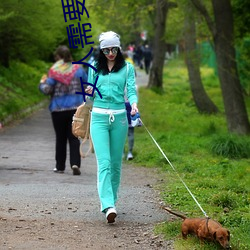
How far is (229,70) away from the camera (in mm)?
16203

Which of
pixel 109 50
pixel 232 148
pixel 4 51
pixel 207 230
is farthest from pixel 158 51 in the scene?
pixel 207 230

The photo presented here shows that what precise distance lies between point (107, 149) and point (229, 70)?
9251mm

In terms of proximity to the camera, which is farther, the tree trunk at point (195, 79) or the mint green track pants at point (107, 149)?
the tree trunk at point (195, 79)

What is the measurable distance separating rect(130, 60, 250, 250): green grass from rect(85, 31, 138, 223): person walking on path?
815 millimetres

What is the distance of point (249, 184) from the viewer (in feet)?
32.0

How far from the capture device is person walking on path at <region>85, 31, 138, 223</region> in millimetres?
7352

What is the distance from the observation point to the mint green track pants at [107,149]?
7301 mm

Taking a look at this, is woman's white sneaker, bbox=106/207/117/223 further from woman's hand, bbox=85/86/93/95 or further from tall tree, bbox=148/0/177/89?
tall tree, bbox=148/0/177/89

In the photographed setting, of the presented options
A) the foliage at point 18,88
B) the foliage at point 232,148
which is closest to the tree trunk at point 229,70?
the foliage at point 232,148

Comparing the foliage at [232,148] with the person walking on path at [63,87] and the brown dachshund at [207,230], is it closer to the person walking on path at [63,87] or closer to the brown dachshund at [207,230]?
the person walking on path at [63,87]

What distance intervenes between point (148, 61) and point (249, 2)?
3267 cm

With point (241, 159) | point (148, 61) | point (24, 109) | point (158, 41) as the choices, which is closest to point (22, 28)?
point (24, 109)

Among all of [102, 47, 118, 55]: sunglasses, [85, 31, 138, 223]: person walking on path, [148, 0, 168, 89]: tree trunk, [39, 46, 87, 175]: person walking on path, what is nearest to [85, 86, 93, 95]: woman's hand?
[85, 31, 138, 223]: person walking on path

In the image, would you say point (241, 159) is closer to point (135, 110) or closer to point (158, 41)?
point (135, 110)
